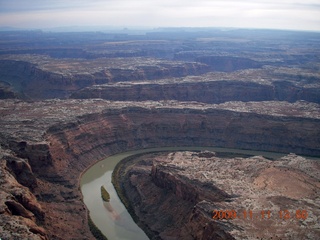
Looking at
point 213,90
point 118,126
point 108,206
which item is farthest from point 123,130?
point 213,90

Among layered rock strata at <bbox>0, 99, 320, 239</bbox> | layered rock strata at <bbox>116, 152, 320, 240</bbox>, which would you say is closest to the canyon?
layered rock strata at <bbox>0, 99, 320, 239</bbox>

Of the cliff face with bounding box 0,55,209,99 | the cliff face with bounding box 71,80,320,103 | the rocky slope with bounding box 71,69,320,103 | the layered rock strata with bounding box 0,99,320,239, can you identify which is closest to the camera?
the layered rock strata with bounding box 0,99,320,239

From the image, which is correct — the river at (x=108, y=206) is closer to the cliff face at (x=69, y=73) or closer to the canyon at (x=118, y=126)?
the canyon at (x=118, y=126)

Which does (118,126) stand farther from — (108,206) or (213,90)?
(213,90)
